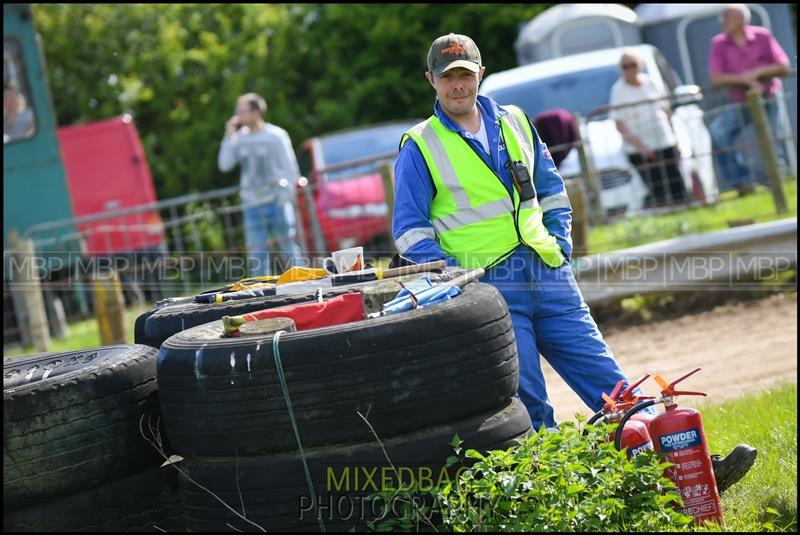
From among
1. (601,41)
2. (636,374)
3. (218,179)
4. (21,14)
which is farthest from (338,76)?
(636,374)

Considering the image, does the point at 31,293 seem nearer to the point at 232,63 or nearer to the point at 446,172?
the point at 446,172

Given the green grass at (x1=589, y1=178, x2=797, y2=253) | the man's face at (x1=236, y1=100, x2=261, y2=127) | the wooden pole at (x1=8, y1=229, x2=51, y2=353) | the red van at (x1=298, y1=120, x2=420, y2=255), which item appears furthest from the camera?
the wooden pole at (x1=8, y1=229, x2=51, y2=353)

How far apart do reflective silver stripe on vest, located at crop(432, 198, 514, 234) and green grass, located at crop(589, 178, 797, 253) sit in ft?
21.0

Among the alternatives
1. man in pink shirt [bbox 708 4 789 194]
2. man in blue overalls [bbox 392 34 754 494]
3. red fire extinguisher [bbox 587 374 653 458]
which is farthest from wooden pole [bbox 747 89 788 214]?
red fire extinguisher [bbox 587 374 653 458]

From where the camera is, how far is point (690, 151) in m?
13.3

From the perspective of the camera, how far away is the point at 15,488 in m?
4.77

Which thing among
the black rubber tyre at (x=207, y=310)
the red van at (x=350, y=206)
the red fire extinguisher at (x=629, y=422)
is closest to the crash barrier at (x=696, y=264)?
the red van at (x=350, y=206)

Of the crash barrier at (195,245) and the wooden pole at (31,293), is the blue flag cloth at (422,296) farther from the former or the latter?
the wooden pole at (31,293)

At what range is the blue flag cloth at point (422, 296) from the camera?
5047mm

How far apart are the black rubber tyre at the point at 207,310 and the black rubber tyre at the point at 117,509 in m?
0.82

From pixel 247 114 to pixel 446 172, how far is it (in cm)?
766

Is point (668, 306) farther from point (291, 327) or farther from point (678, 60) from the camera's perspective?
point (678, 60)

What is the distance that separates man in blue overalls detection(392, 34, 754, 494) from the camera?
5.99 metres

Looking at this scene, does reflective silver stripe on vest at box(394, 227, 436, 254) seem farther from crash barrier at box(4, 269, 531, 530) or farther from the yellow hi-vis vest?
crash barrier at box(4, 269, 531, 530)
